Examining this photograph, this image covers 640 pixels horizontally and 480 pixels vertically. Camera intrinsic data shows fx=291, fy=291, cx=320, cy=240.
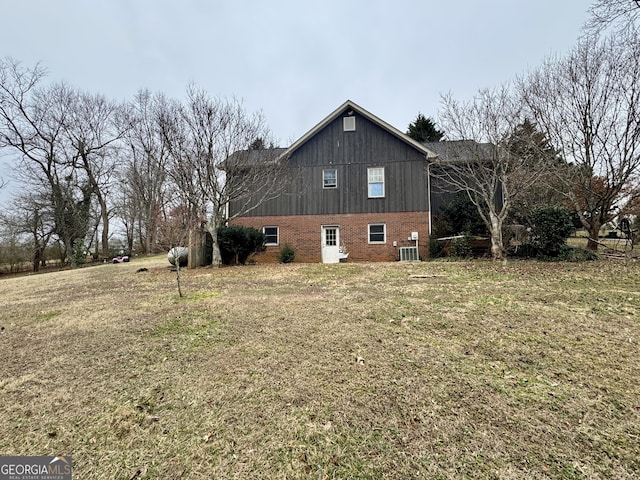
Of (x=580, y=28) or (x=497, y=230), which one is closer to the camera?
(x=580, y=28)

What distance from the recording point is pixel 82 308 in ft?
21.0

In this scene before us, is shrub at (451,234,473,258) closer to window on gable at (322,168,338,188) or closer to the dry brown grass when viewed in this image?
window on gable at (322,168,338,188)

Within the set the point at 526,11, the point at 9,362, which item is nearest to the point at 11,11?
the point at 9,362

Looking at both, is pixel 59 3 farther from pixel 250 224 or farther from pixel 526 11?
pixel 526 11

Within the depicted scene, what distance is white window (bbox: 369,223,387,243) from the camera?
1555 centimetres

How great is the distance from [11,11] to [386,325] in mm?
20146

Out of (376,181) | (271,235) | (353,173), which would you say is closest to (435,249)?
(376,181)

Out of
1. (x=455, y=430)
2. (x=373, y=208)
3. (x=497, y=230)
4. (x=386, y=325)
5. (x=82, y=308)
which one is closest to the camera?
(x=455, y=430)

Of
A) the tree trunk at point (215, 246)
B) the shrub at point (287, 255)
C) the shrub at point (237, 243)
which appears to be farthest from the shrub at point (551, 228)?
the tree trunk at point (215, 246)

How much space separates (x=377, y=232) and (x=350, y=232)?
1.44 m

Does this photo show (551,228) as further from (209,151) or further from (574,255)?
(209,151)

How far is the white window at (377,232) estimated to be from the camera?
15.6 metres

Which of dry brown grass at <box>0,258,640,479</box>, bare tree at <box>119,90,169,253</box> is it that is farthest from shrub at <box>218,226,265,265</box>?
bare tree at <box>119,90,169,253</box>

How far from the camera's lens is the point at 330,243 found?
16.0 m
